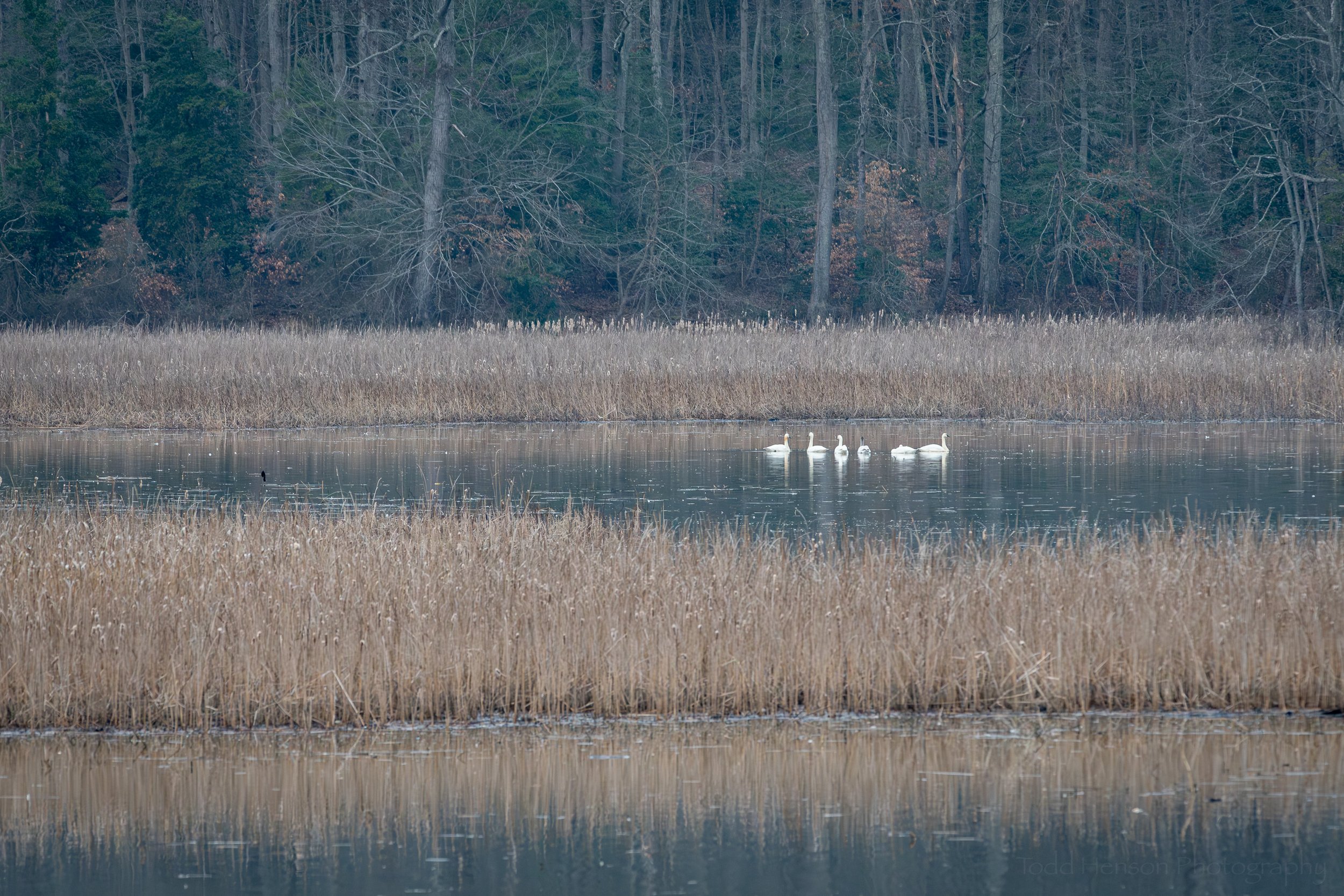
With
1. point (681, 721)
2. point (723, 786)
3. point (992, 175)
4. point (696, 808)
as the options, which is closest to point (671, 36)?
point (992, 175)

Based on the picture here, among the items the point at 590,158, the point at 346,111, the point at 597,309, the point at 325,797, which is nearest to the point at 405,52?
the point at 346,111

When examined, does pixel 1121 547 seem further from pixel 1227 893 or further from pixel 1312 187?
pixel 1312 187

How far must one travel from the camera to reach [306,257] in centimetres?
4038

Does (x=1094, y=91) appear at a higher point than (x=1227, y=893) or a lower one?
higher

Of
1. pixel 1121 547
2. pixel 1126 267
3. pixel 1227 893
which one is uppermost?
pixel 1126 267

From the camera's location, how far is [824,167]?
122 ft

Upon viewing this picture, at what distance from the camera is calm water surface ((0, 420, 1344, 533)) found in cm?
1309

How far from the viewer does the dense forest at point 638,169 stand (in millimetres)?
35500

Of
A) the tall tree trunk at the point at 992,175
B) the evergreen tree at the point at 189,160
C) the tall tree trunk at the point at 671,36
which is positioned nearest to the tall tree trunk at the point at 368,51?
the evergreen tree at the point at 189,160

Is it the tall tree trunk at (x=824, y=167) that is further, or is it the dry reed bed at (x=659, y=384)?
the tall tree trunk at (x=824, y=167)

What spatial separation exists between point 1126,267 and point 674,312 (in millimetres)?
12854

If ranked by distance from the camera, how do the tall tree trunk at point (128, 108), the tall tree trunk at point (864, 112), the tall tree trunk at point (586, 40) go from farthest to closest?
the tall tree trunk at point (586, 40), the tall tree trunk at point (128, 108), the tall tree trunk at point (864, 112)

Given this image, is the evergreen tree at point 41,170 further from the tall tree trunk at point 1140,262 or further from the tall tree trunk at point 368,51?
the tall tree trunk at point 1140,262

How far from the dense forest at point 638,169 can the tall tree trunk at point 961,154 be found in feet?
0.38
